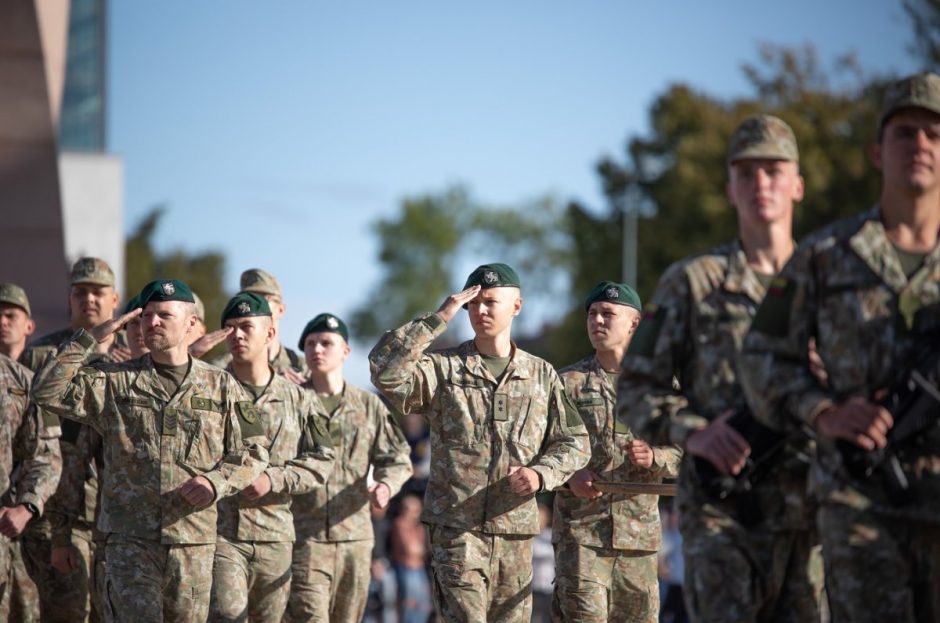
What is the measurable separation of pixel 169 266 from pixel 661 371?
57413mm

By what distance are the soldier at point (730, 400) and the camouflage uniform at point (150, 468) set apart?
3605 mm

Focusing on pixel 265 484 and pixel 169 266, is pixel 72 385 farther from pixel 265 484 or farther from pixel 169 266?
pixel 169 266

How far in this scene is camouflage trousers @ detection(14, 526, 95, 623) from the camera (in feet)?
38.9

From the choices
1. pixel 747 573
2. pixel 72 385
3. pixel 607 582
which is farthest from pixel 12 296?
pixel 747 573

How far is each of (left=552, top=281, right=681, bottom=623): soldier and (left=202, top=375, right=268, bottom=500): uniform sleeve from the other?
2.05 m

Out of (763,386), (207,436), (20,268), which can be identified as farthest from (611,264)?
(763,386)

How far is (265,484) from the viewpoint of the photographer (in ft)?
35.6

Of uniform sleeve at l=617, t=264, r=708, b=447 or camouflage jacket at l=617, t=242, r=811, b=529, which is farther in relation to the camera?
camouflage jacket at l=617, t=242, r=811, b=529

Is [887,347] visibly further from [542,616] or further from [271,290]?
[542,616]

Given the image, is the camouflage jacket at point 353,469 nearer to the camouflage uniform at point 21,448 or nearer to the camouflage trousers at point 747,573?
the camouflage uniform at point 21,448

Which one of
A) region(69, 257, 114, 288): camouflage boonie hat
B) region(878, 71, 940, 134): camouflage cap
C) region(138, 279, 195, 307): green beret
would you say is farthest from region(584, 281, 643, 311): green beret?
region(878, 71, 940, 134): camouflage cap

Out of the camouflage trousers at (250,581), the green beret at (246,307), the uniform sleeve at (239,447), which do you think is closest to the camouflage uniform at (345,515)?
the camouflage trousers at (250,581)

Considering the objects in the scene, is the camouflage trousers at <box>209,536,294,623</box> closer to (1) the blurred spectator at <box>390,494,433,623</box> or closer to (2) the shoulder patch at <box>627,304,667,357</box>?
(2) the shoulder patch at <box>627,304,667,357</box>

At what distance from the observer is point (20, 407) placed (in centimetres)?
1141
